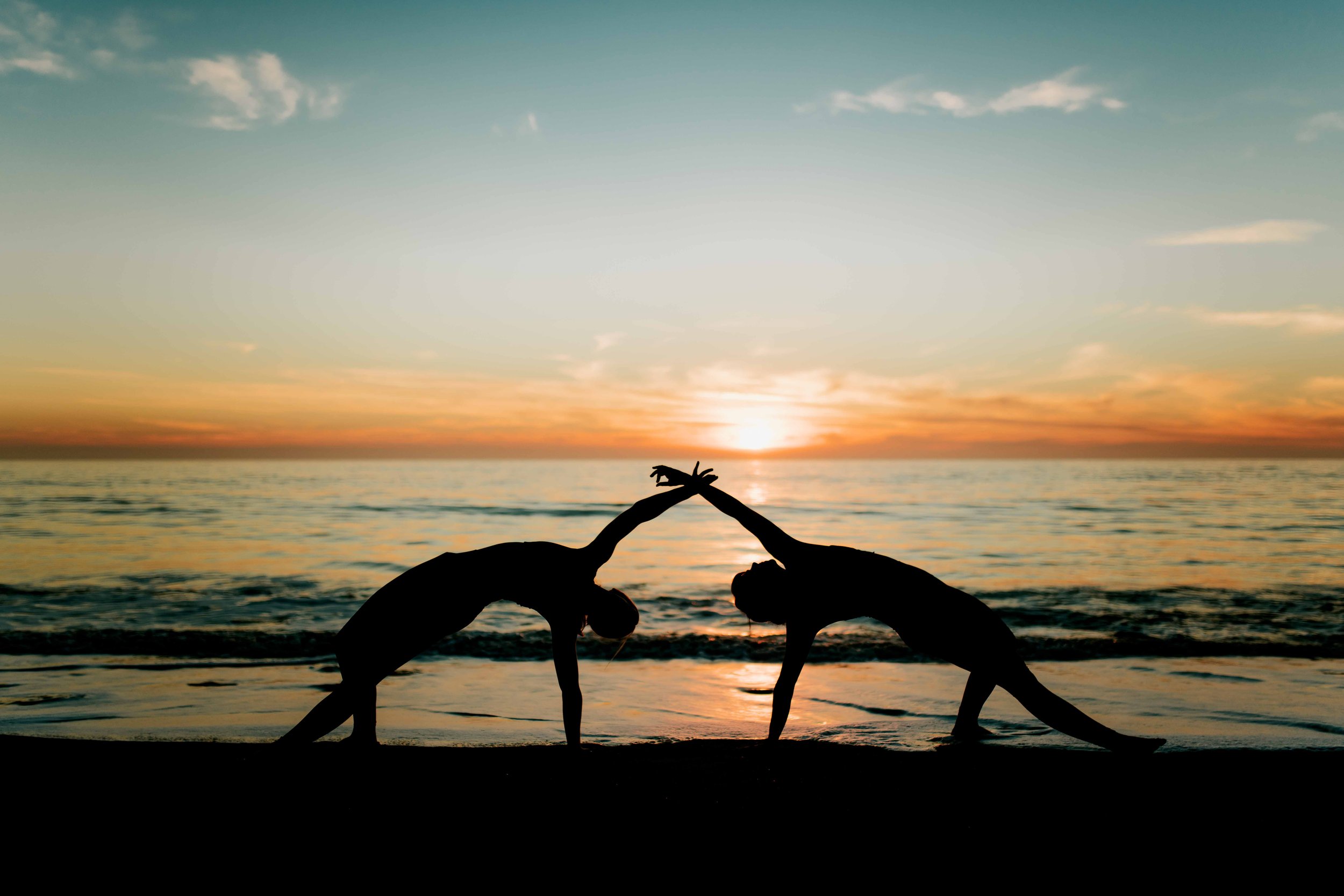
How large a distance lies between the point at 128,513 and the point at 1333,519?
4644 cm

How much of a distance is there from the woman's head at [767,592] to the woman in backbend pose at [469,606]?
775mm

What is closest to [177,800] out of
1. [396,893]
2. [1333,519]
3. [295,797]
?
[295,797]

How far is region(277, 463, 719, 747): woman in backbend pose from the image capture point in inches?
205

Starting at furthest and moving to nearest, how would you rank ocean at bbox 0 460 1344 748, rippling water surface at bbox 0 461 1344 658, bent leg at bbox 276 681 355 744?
rippling water surface at bbox 0 461 1344 658, ocean at bbox 0 460 1344 748, bent leg at bbox 276 681 355 744

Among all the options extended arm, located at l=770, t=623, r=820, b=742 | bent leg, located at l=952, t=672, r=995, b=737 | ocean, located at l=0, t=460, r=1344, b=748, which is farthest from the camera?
ocean, located at l=0, t=460, r=1344, b=748

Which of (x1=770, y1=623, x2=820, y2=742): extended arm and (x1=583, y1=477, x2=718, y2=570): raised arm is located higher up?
(x1=583, y1=477, x2=718, y2=570): raised arm

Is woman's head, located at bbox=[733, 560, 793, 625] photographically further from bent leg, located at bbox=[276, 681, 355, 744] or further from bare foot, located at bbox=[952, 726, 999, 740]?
bent leg, located at bbox=[276, 681, 355, 744]

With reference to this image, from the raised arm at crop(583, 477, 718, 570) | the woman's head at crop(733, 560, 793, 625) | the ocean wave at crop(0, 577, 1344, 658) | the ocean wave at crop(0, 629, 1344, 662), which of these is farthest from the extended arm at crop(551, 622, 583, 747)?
the ocean wave at crop(0, 577, 1344, 658)

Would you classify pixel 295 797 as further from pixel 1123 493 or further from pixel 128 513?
pixel 1123 493

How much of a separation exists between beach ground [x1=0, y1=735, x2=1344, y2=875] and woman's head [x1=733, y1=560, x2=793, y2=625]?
1046 mm

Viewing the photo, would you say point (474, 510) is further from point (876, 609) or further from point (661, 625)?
point (876, 609)

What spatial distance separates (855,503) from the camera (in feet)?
151

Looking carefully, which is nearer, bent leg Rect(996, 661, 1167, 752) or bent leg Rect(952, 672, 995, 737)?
bent leg Rect(996, 661, 1167, 752)

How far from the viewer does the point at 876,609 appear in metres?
5.47
